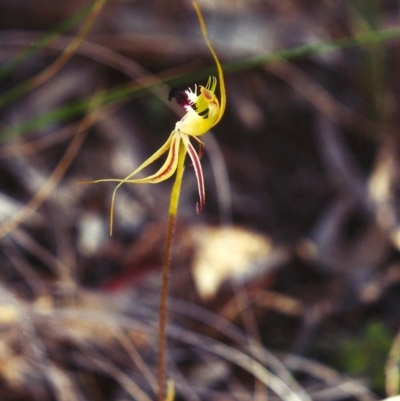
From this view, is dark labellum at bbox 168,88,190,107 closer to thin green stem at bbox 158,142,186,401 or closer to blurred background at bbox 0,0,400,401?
thin green stem at bbox 158,142,186,401

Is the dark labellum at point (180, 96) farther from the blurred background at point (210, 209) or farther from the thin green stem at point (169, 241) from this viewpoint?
the blurred background at point (210, 209)

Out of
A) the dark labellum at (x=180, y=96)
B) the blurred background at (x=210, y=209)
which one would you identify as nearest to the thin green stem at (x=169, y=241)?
the dark labellum at (x=180, y=96)

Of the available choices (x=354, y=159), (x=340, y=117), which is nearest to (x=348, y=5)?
(x=340, y=117)

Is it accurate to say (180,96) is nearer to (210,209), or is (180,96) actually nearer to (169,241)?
(169,241)

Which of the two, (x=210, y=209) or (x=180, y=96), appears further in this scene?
(x=210, y=209)

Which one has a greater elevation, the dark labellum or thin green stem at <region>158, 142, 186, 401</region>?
the dark labellum

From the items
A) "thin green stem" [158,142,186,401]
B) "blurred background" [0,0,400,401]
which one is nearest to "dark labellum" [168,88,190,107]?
"thin green stem" [158,142,186,401]

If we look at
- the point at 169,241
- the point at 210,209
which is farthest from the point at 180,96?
the point at 210,209

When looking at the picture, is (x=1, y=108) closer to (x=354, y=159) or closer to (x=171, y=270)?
(x=171, y=270)

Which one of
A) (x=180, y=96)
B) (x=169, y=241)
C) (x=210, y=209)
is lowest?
(x=169, y=241)
